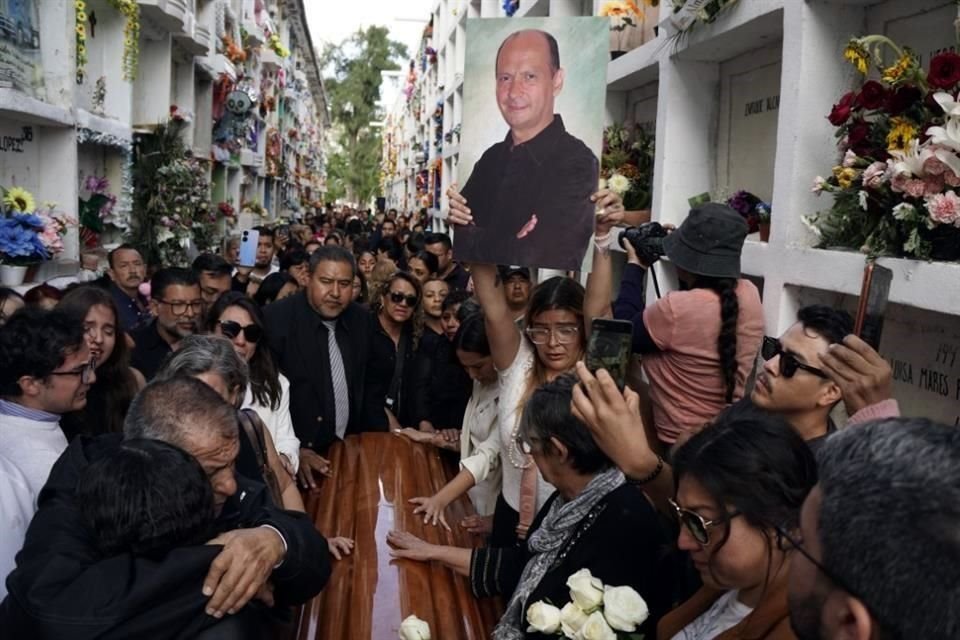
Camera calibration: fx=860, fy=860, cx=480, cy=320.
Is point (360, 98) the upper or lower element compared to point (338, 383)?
upper

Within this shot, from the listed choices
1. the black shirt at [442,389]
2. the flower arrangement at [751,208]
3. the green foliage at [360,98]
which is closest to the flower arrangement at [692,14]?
the flower arrangement at [751,208]

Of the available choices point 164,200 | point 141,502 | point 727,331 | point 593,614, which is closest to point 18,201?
point 164,200

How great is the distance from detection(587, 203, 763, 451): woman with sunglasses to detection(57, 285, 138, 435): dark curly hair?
7.28 ft

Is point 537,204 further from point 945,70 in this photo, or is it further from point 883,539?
point 883,539

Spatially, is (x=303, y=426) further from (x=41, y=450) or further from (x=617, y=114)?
(x=617, y=114)

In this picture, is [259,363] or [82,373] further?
[259,363]

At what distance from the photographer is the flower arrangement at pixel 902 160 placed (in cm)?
322

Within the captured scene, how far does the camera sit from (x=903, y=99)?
3531 millimetres

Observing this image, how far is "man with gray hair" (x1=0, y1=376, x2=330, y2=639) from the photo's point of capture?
188cm

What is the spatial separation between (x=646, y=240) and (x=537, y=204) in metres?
1.17

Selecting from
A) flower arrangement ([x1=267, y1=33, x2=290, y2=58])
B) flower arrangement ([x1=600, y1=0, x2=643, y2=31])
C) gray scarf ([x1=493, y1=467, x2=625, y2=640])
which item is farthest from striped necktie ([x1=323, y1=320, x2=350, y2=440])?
flower arrangement ([x1=267, y1=33, x2=290, y2=58])

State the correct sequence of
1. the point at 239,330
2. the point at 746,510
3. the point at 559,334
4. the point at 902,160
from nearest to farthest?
the point at 746,510, the point at 902,160, the point at 559,334, the point at 239,330

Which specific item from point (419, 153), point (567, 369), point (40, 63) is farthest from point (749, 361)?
point (419, 153)

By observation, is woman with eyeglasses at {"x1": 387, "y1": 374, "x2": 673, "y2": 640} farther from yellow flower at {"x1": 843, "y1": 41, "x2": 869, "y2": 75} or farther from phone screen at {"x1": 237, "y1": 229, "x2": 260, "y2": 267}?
phone screen at {"x1": 237, "y1": 229, "x2": 260, "y2": 267}
